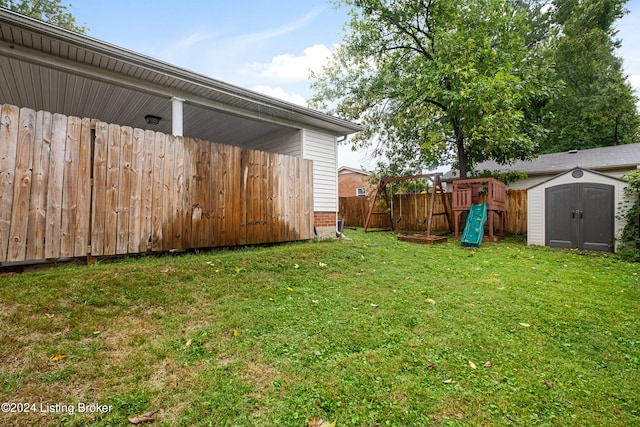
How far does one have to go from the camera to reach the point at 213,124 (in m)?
7.55

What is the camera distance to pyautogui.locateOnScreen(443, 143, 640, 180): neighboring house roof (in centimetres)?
1142

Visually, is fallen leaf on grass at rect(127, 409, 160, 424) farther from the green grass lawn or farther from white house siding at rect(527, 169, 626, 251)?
white house siding at rect(527, 169, 626, 251)

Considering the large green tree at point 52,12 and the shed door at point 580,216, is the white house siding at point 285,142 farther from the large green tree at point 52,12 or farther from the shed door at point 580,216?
the large green tree at point 52,12

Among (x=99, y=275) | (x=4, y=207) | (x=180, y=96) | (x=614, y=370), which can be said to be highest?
(x=180, y=96)

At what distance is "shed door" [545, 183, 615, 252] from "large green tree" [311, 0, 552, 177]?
7.32ft

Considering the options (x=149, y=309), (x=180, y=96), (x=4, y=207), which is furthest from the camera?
(x=180, y=96)

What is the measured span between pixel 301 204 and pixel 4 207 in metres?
4.25

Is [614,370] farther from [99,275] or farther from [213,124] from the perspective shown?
[213,124]

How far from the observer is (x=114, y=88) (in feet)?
17.5

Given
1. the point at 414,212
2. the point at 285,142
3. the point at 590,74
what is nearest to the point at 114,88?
the point at 285,142

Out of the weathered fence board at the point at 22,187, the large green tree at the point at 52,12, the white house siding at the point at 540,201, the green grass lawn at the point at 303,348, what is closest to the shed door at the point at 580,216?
the white house siding at the point at 540,201

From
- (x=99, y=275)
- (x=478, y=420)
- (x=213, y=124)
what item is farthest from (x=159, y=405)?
(x=213, y=124)

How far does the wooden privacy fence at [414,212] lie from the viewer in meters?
10.8

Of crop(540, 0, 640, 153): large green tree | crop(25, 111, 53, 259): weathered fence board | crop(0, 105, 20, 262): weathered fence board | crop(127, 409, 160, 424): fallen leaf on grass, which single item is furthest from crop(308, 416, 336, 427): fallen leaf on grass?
crop(540, 0, 640, 153): large green tree
